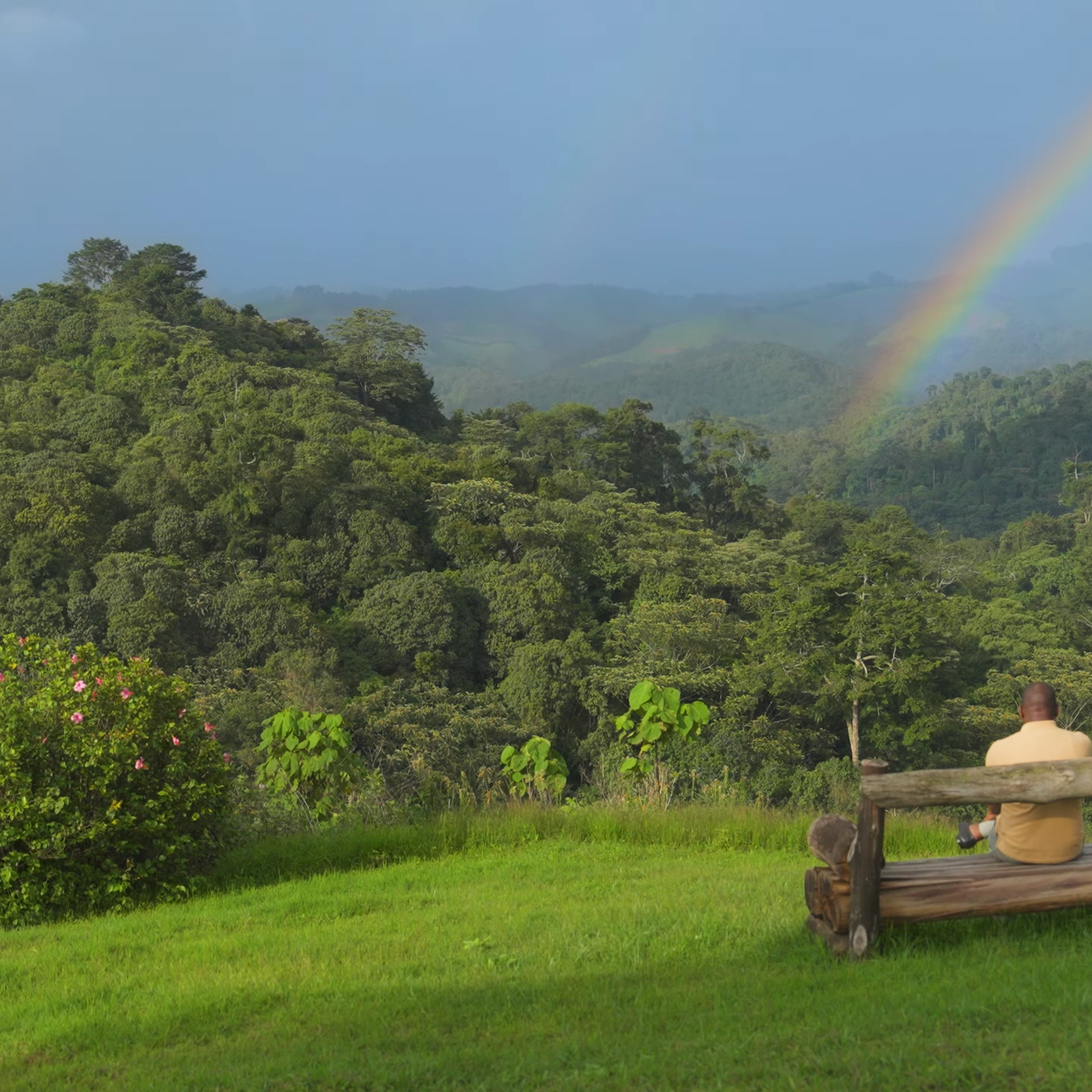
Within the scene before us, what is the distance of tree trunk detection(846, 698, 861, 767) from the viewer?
31.6 meters

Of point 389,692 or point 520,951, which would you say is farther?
point 389,692

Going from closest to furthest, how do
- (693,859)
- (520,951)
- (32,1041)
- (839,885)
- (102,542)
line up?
(32,1041), (839,885), (520,951), (693,859), (102,542)

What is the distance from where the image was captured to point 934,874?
406cm

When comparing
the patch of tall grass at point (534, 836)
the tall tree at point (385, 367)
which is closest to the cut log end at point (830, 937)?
the patch of tall grass at point (534, 836)

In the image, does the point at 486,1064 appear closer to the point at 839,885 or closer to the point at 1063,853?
the point at 839,885

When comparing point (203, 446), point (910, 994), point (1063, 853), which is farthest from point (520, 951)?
point (203, 446)

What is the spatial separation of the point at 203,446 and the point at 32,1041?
117 ft

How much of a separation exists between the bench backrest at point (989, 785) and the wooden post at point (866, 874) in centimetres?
5

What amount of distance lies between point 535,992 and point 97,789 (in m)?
3.07

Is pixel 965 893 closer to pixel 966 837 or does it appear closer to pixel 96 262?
pixel 966 837

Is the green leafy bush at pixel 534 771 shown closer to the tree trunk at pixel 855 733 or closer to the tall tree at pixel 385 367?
the tree trunk at pixel 855 733

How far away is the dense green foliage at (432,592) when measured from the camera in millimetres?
29062

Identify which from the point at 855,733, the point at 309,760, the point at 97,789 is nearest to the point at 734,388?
the point at 855,733

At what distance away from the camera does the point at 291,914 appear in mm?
5406
